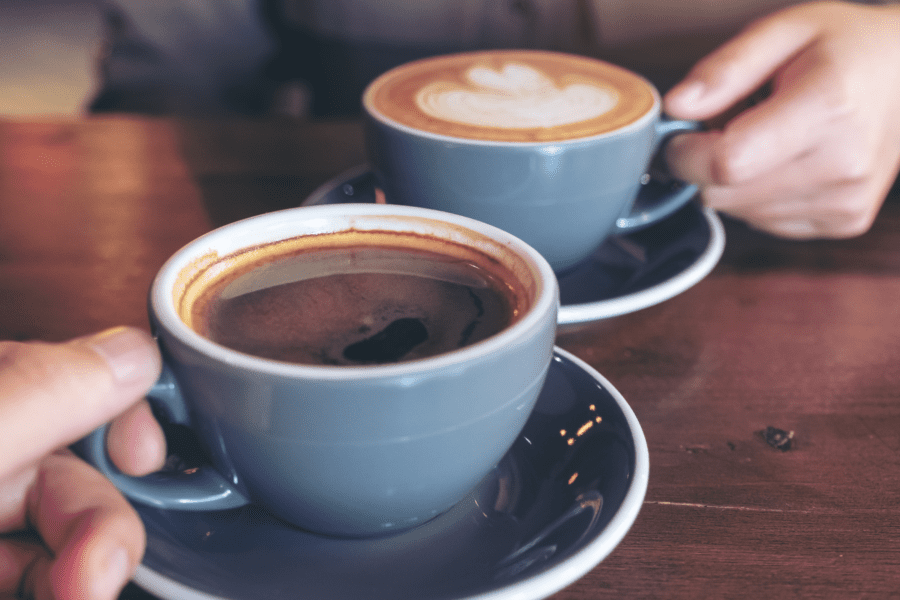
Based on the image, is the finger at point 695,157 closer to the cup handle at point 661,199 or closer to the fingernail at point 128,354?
the cup handle at point 661,199

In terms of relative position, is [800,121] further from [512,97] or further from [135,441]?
[135,441]

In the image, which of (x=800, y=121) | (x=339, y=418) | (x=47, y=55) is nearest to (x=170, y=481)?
(x=339, y=418)

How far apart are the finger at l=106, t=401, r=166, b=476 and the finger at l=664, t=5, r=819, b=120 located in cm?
70

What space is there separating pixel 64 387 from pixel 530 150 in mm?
454

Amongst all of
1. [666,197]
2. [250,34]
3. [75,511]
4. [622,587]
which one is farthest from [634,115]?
[250,34]

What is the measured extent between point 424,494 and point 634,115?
0.53 metres

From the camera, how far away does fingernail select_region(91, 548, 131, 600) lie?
362 millimetres

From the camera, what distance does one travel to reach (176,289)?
A: 0.46 meters

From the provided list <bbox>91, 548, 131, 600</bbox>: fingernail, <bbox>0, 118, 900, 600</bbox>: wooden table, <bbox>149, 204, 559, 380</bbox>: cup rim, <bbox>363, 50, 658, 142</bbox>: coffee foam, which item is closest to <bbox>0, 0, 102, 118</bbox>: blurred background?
<bbox>0, 118, 900, 600</bbox>: wooden table

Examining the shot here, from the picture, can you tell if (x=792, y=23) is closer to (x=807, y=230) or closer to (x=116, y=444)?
(x=807, y=230)

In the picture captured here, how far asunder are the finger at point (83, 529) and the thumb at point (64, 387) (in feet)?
0.09

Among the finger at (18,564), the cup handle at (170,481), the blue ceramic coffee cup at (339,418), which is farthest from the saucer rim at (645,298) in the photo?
the finger at (18,564)

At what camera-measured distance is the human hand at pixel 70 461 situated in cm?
37

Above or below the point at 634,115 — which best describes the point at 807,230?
below
